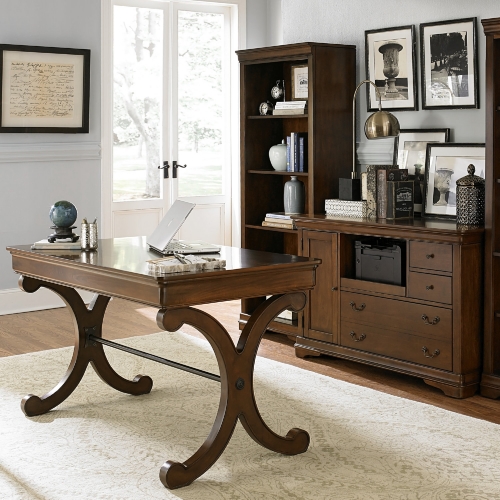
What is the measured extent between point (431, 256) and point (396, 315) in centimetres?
42

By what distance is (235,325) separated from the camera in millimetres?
6219

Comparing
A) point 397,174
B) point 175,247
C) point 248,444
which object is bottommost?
point 248,444

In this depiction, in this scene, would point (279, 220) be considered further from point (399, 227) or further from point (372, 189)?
point (399, 227)

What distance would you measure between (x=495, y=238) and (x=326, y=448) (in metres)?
1.52

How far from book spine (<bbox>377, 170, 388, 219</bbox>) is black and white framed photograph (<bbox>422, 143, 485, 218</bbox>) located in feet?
0.89

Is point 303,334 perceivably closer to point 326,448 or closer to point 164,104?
A: point 326,448

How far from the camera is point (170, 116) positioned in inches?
303

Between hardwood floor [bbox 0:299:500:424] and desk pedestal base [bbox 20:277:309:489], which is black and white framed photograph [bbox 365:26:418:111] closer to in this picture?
hardwood floor [bbox 0:299:500:424]

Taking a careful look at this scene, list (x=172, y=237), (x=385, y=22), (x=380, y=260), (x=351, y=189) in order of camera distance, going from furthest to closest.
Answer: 1. (x=385, y=22)
2. (x=351, y=189)
3. (x=380, y=260)
4. (x=172, y=237)

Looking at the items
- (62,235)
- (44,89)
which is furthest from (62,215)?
(44,89)

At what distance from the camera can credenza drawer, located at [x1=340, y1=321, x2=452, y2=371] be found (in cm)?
450

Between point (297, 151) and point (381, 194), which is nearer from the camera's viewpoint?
point (381, 194)

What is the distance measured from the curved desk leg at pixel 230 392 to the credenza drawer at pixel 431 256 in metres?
1.13

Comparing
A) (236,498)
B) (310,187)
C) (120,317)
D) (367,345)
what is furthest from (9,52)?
(236,498)
